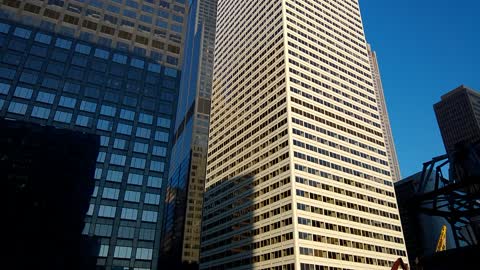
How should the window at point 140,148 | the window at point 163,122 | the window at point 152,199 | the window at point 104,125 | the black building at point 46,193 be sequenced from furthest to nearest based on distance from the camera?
Answer: the window at point 163,122 → the window at point 140,148 → the window at point 104,125 → the window at point 152,199 → the black building at point 46,193

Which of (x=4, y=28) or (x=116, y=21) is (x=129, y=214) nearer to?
(x=4, y=28)

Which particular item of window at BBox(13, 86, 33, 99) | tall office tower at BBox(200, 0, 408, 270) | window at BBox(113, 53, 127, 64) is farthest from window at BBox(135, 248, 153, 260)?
window at BBox(113, 53, 127, 64)

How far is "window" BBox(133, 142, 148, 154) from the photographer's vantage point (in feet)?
279

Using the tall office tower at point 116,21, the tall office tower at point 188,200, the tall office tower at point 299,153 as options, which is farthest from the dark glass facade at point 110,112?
the tall office tower at point 188,200

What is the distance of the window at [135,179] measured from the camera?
80631 millimetres

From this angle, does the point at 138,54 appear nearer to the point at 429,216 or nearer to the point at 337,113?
the point at 337,113

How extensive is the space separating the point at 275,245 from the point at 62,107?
202ft

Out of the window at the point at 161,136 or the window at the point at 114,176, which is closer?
the window at the point at 114,176

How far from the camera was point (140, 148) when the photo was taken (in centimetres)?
8544

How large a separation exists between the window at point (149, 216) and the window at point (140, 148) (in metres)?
14.6

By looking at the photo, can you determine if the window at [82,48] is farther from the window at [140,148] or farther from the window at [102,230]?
the window at [102,230]

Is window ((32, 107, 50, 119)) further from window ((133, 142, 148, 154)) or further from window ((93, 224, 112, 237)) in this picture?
window ((93, 224, 112, 237))

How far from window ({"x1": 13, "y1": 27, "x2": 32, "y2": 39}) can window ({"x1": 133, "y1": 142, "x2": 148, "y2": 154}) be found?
39353mm

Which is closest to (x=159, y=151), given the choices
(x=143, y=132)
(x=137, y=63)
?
(x=143, y=132)
